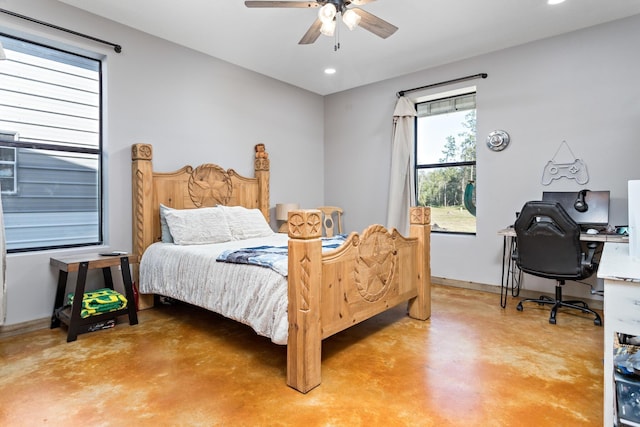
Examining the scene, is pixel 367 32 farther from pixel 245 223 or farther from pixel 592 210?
pixel 592 210

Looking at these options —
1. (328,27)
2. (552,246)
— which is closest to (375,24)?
(328,27)

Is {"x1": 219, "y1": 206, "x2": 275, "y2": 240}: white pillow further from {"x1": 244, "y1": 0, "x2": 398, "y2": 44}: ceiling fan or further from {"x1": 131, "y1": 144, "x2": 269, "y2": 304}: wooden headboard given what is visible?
{"x1": 244, "y1": 0, "x2": 398, "y2": 44}: ceiling fan

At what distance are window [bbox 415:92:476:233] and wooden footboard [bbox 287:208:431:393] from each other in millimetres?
1589

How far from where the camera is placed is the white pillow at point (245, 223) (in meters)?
3.60

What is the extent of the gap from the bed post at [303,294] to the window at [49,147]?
244 cm

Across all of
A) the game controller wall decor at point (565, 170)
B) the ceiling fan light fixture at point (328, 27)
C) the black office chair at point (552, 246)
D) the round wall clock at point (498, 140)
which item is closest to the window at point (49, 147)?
the ceiling fan light fixture at point (328, 27)

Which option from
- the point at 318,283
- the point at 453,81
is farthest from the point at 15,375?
the point at 453,81

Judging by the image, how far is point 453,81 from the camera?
13.9 feet

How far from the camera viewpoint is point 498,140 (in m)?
3.94

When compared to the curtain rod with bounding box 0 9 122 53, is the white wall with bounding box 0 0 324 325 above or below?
below

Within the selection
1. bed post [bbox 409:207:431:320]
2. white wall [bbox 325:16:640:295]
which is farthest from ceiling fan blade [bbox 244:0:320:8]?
white wall [bbox 325:16:640:295]

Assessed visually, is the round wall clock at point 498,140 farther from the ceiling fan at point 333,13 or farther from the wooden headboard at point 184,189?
the wooden headboard at point 184,189

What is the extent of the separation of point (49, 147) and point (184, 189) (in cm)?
119

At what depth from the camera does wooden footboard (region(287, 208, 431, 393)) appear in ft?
6.23
